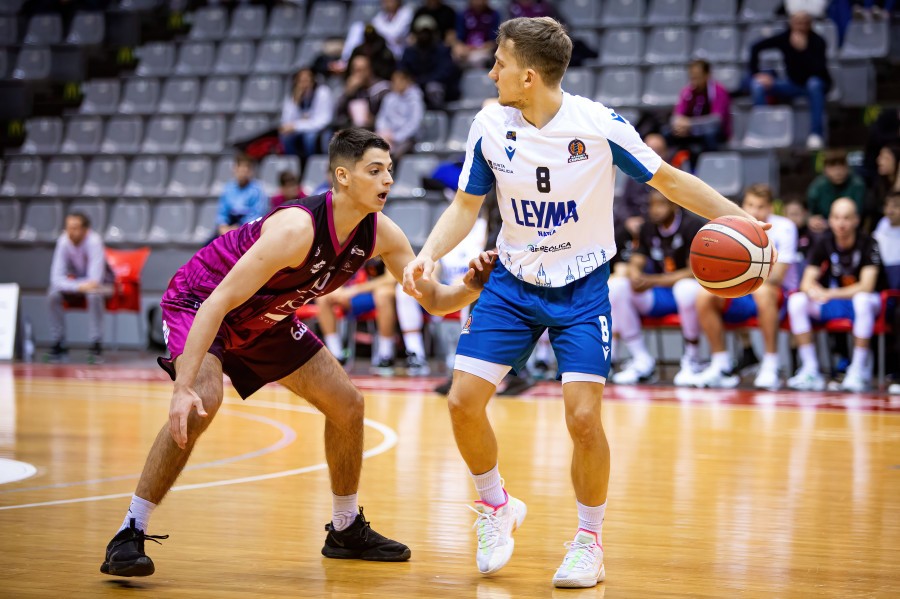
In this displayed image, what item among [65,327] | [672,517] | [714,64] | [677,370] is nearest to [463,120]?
[714,64]

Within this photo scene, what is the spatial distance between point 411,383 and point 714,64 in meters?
5.41

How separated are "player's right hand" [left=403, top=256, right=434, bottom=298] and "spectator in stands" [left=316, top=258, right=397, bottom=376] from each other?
21.1ft

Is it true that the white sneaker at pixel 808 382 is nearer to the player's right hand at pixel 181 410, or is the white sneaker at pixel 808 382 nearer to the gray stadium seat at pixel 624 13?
the gray stadium seat at pixel 624 13

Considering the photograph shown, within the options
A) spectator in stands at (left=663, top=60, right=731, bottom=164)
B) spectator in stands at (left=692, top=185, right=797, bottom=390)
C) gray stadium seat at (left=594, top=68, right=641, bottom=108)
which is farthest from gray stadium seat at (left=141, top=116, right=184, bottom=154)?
spectator in stands at (left=692, top=185, right=797, bottom=390)

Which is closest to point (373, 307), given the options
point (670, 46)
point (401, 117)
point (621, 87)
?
point (401, 117)

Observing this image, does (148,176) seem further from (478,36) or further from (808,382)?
(808,382)

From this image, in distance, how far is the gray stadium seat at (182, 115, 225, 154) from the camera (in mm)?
13148

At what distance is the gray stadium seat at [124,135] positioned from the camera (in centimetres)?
1352

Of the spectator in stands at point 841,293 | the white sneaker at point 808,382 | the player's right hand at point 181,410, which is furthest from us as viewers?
the white sneaker at point 808,382

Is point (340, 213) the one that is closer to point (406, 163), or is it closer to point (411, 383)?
point (411, 383)

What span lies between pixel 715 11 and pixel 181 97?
6.91m

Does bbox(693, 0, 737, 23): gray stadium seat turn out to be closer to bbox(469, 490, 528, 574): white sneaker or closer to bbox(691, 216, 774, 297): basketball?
bbox(691, 216, 774, 297): basketball

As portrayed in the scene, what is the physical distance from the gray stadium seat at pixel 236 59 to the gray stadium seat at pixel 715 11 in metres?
5.89

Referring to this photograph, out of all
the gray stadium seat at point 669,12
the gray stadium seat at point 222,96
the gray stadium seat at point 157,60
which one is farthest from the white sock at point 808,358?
the gray stadium seat at point 157,60
